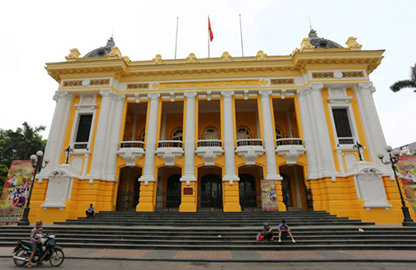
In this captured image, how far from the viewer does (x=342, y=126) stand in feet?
53.3

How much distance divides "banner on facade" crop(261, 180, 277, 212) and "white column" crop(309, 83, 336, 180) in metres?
3.65

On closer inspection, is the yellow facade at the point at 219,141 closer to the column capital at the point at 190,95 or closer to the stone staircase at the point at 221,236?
the column capital at the point at 190,95

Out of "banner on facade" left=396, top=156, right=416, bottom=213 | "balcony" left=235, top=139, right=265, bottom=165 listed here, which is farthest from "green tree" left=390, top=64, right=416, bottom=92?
"balcony" left=235, top=139, right=265, bottom=165

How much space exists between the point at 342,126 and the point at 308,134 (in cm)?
270

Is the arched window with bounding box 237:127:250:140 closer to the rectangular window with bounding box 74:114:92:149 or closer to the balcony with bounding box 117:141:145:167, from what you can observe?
the balcony with bounding box 117:141:145:167

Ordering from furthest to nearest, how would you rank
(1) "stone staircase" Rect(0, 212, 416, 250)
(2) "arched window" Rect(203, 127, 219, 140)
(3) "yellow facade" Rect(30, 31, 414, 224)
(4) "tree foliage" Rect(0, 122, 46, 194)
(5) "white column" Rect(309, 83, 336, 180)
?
1. (4) "tree foliage" Rect(0, 122, 46, 194)
2. (2) "arched window" Rect(203, 127, 219, 140)
3. (5) "white column" Rect(309, 83, 336, 180)
4. (3) "yellow facade" Rect(30, 31, 414, 224)
5. (1) "stone staircase" Rect(0, 212, 416, 250)

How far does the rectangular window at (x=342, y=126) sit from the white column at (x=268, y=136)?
15.9 ft

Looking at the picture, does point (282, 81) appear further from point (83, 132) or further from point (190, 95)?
point (83, 132)

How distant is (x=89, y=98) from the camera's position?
706 inches

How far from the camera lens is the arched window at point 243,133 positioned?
20703mm

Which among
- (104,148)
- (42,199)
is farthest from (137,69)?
(42,199)

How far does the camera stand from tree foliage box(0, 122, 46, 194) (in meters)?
30.3

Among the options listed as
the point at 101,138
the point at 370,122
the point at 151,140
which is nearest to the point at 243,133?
the point at 151,140

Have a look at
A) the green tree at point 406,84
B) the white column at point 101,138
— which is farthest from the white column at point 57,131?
the green tree at point 406,84
